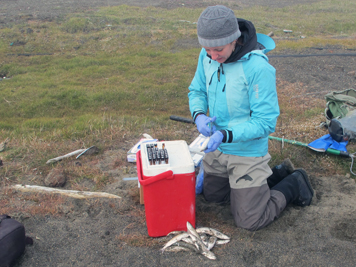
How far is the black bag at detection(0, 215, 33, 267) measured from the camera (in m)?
2.16

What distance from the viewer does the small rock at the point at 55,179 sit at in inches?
133

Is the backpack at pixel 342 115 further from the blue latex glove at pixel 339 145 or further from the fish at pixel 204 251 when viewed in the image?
A: the fish at pixel 204 251

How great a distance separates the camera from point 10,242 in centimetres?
220

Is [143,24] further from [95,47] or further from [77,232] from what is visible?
[77,232]

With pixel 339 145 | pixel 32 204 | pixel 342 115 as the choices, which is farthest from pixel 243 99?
pixel 342 115

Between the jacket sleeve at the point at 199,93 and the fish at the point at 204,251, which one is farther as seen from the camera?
the jacket sleeve at the point at 199,93

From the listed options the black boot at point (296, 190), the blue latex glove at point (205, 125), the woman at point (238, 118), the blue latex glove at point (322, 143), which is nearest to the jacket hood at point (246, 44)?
the woman at point (238, 118)

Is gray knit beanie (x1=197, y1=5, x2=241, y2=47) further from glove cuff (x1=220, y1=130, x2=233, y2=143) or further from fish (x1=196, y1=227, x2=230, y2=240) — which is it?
fish (x1=196, y1=227, x2=230, y2=240)

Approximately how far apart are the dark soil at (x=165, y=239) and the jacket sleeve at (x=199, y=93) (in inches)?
37.9

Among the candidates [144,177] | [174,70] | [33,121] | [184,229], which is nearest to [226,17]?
[144,177]

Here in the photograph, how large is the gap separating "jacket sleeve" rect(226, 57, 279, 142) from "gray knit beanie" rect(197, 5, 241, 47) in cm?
31

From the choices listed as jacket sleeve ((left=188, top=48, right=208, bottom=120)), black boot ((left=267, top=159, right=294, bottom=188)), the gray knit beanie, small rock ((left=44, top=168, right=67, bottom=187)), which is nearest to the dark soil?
small rock ((left=44, top=168, right=67, bottom=187))

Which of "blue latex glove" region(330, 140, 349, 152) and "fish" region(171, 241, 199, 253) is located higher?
"fish" region(171, 241, 199, 253)

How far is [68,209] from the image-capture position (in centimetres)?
297
